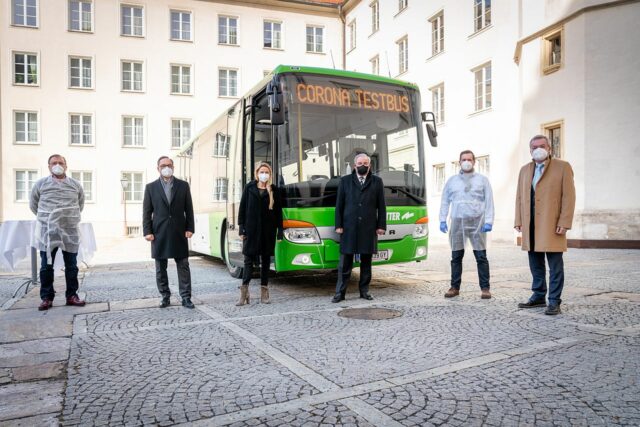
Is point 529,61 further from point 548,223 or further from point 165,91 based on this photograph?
point 165,91

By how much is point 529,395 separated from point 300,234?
4402mm

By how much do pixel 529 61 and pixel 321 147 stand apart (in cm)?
1345

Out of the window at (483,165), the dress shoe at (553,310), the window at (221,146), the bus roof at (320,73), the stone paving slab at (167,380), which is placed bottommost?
the stone paving slab at (167,380)

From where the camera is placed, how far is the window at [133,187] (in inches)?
1219

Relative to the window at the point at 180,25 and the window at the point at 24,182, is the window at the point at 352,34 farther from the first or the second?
the window at the point at 24,182

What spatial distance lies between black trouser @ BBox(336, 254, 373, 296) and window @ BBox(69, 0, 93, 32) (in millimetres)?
28964

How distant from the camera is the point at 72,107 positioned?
30.2 meters

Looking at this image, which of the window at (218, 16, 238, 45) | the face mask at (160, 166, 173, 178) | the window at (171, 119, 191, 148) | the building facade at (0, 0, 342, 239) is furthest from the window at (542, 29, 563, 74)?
the window at (171, 119, 191, 148)

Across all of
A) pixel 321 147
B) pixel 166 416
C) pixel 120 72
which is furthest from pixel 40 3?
pixel 166 416

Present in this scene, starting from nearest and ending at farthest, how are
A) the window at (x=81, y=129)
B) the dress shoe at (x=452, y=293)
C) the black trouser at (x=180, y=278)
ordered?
the black trouser at (x=180, y=278)
the dress shoe at (x=452, y=293)
the window at (x=81, y=129)

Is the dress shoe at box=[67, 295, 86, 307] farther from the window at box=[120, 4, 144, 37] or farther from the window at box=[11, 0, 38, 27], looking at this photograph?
the window at box=[11, 0, 38, 27]

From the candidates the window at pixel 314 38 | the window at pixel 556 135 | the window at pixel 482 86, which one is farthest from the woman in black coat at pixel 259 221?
the window at pixel 314 38

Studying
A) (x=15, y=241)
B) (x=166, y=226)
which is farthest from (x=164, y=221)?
(x=15, y=241)

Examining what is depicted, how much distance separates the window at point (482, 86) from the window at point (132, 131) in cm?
1939
